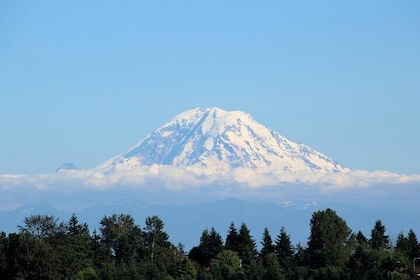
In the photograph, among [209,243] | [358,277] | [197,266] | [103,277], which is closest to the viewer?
[358,277]

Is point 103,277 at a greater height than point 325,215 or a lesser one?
lesser

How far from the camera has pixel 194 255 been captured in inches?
6422

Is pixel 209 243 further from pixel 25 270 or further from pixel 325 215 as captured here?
pixel 25 270

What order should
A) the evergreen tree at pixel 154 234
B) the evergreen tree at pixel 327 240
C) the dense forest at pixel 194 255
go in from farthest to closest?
1. the evergreen tree at pixel 154 234
2. the evergreen tree at pixel 327 240
3. the dense forest at pixel 194 255

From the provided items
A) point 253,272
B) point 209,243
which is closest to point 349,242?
point 209,243

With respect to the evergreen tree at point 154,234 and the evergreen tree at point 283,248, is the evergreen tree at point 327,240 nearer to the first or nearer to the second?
the evergreen tree at point 283,248

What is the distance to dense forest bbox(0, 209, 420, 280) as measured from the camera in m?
130

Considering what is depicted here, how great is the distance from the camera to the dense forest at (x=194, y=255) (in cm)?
12975

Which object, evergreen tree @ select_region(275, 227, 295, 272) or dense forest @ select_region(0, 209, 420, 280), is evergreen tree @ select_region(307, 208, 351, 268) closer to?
dense forest @ select_region(0, 209, 420, 280)

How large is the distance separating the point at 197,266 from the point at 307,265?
15.1m

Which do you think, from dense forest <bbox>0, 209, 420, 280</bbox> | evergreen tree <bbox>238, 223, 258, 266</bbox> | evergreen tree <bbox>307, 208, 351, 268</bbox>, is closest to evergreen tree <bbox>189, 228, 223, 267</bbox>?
dense forest <bbox>0, 209, 420, 280</bbox>

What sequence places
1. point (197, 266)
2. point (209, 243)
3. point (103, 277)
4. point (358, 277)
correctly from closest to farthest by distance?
point (358, 277)
point (103, 277)
point (197, 266)
point (209, 243)

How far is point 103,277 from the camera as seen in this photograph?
131750mm

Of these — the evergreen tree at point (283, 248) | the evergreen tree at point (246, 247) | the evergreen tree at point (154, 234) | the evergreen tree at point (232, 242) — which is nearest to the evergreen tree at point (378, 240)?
the evergreen tree at point (283, 248)
